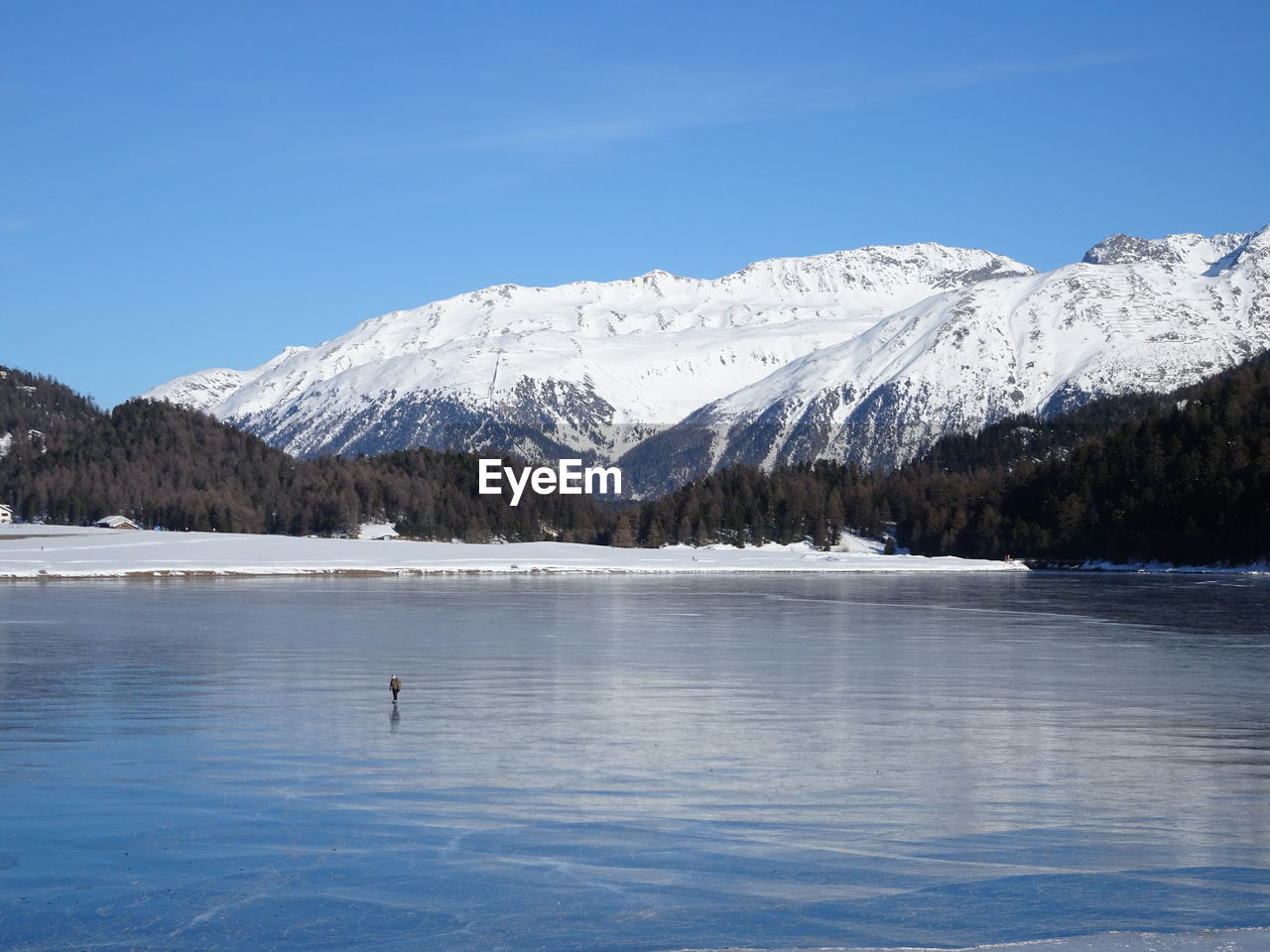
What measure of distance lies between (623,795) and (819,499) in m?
148

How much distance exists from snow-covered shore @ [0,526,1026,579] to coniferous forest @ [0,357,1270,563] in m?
15.1

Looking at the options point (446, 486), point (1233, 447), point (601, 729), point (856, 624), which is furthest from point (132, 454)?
point (601, 729)

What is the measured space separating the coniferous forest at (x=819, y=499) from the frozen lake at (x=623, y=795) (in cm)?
9729

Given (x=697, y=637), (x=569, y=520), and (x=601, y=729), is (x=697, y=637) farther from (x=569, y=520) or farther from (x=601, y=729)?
(x=569, y=520)

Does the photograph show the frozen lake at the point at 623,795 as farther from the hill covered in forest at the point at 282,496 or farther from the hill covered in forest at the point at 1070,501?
the hill covered in forest at the point at 282,496

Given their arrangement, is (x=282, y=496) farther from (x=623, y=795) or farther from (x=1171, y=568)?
(x=623, y=795)

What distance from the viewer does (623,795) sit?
16781 mm

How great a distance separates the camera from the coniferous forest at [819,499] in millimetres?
126062

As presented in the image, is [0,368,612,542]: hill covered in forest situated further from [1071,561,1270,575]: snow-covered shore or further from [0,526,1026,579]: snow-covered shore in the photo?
[1071,561,1270,575]: snow-covered shore

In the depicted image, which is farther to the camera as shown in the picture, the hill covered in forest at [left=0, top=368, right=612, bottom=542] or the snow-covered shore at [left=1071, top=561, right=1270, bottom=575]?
the hill covered in forest at [left=0, top=368, right=612, bottom=542]

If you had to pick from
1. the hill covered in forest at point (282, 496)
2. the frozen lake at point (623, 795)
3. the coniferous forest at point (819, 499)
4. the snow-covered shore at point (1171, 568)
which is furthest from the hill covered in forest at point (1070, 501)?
the frozen lake at point (623, 795)

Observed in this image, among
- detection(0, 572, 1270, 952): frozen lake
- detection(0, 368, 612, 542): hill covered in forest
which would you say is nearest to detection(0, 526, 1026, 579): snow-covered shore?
detection(0, 368, 612, 542): hill covered in forest

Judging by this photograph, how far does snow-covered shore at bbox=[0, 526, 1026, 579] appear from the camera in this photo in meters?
82.3

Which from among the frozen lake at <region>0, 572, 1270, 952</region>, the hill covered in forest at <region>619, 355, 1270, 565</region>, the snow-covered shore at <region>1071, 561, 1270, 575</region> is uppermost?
the hill covered in forest at <region>619, 355, 1270, 565</region>
